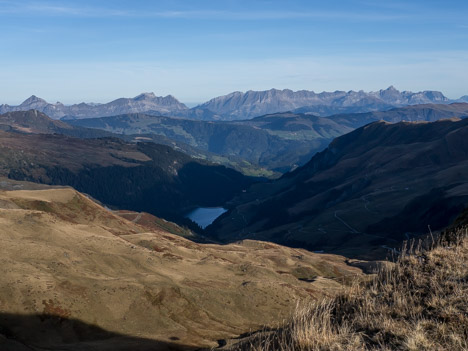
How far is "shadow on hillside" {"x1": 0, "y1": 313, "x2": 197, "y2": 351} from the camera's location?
51.8 m

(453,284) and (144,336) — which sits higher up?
(453,284)

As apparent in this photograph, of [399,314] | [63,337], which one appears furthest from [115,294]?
[399,314]

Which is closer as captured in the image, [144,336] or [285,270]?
[144,336]

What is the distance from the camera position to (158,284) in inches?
2982

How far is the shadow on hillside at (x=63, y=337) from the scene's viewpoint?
51.8 m

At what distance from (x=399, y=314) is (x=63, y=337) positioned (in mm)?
53827

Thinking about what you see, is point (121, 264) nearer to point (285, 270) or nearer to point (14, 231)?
point (14, 231)

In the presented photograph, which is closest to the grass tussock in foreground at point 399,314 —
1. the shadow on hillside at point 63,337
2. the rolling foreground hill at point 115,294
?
the rolling foreground hill at point 115,294

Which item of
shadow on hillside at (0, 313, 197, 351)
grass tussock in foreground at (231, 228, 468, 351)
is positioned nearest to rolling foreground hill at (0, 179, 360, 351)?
shadow on hillside at (0, 313, 197, 351)

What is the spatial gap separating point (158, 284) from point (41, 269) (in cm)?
1980

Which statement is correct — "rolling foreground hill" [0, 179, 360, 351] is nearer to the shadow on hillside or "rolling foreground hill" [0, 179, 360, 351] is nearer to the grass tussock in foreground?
the shadow on hillside

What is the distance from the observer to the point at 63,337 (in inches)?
2253

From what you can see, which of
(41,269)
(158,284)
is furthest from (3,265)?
(158,284)

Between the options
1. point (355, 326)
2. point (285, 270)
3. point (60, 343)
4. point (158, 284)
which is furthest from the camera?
point (285, 270)
